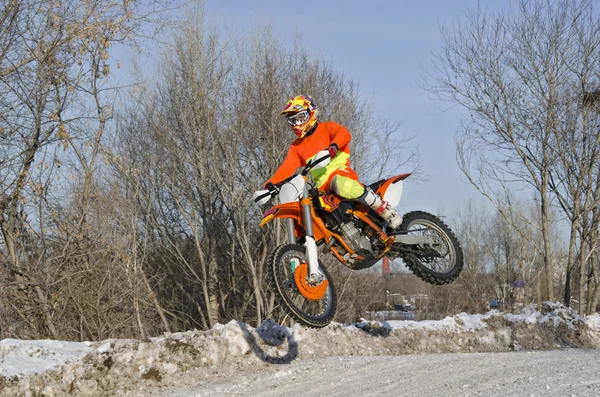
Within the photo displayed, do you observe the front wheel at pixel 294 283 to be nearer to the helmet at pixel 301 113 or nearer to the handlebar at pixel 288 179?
the handlebar at pixel 288 179

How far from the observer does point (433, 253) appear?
7.59 m

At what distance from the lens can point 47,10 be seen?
1156 centimetres

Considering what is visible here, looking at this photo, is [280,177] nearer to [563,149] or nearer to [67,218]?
[67,218]

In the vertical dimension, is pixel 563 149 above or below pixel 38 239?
above

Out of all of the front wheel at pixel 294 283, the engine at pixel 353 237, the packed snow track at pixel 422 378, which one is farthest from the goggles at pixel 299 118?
the packed snow track at pixel 422 378

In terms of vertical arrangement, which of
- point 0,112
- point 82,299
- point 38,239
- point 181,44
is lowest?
point 82,299

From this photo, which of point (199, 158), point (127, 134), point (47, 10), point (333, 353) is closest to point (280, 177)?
point (333, 353)

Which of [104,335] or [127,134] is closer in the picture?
[104,335]

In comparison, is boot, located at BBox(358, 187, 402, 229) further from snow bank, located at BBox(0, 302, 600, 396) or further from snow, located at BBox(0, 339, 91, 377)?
snow, located at BBox(0, 339, 91, 377)

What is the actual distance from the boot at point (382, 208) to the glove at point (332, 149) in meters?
0.62

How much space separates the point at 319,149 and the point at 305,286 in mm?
1432

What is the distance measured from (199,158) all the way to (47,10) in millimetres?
9879

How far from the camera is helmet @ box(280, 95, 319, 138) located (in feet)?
22.3

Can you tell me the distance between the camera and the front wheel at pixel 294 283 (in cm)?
639
